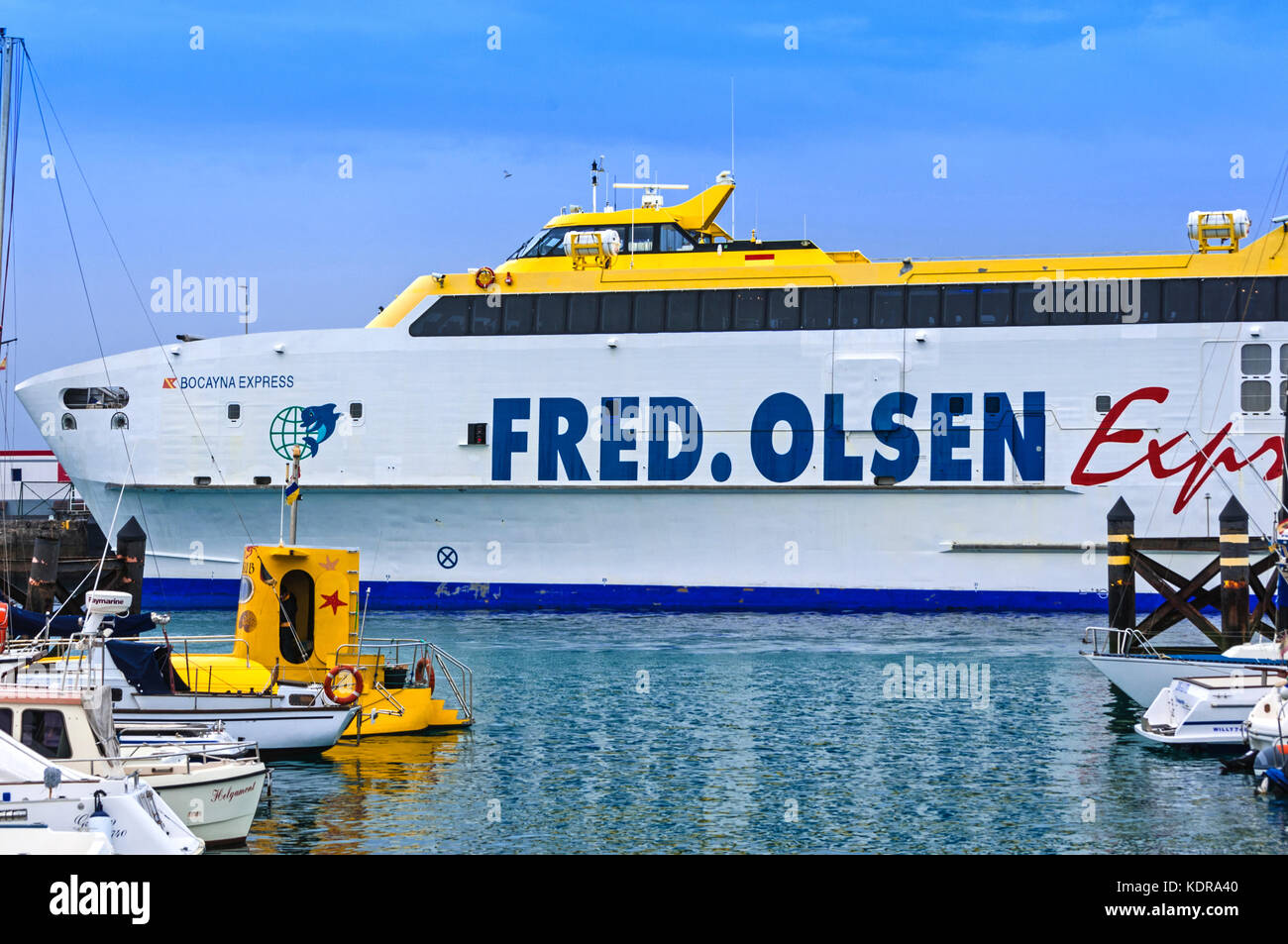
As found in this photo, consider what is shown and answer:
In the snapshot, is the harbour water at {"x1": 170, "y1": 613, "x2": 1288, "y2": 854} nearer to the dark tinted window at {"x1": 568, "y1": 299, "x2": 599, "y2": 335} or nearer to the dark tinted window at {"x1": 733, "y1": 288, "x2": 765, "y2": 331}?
the dark tinted window at {"x1": 733, "y1": 288, "x2": 765, "y2": 331}

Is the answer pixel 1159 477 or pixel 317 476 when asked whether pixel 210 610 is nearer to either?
pixel 317 476

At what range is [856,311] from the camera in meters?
33.2

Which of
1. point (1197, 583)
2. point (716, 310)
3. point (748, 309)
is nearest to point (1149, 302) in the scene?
point (748, 309)

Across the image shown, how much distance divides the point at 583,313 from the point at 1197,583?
53.2ft

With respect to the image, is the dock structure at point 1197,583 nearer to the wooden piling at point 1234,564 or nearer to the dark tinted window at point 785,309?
the wooden piling at point 1234,564

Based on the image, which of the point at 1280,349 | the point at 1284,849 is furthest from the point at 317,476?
the point at 1284,849

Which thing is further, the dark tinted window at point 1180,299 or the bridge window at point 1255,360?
the dark tinted window at point 1180,299

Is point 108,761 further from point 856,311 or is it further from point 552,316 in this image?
point 856,311

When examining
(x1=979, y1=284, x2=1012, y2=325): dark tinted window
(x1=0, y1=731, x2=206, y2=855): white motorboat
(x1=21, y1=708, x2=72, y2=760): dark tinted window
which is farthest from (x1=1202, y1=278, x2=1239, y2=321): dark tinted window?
(x1=0, y1=731, x2=206, y2=855): white motorboat

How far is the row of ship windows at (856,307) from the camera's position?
105ft

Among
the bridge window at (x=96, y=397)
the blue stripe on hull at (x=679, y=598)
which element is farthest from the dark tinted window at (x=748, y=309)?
the bridge window at (x=96, y=397)

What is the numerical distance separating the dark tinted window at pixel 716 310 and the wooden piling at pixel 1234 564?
14.1 metres

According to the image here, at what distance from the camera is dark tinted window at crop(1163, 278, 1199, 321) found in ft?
105
